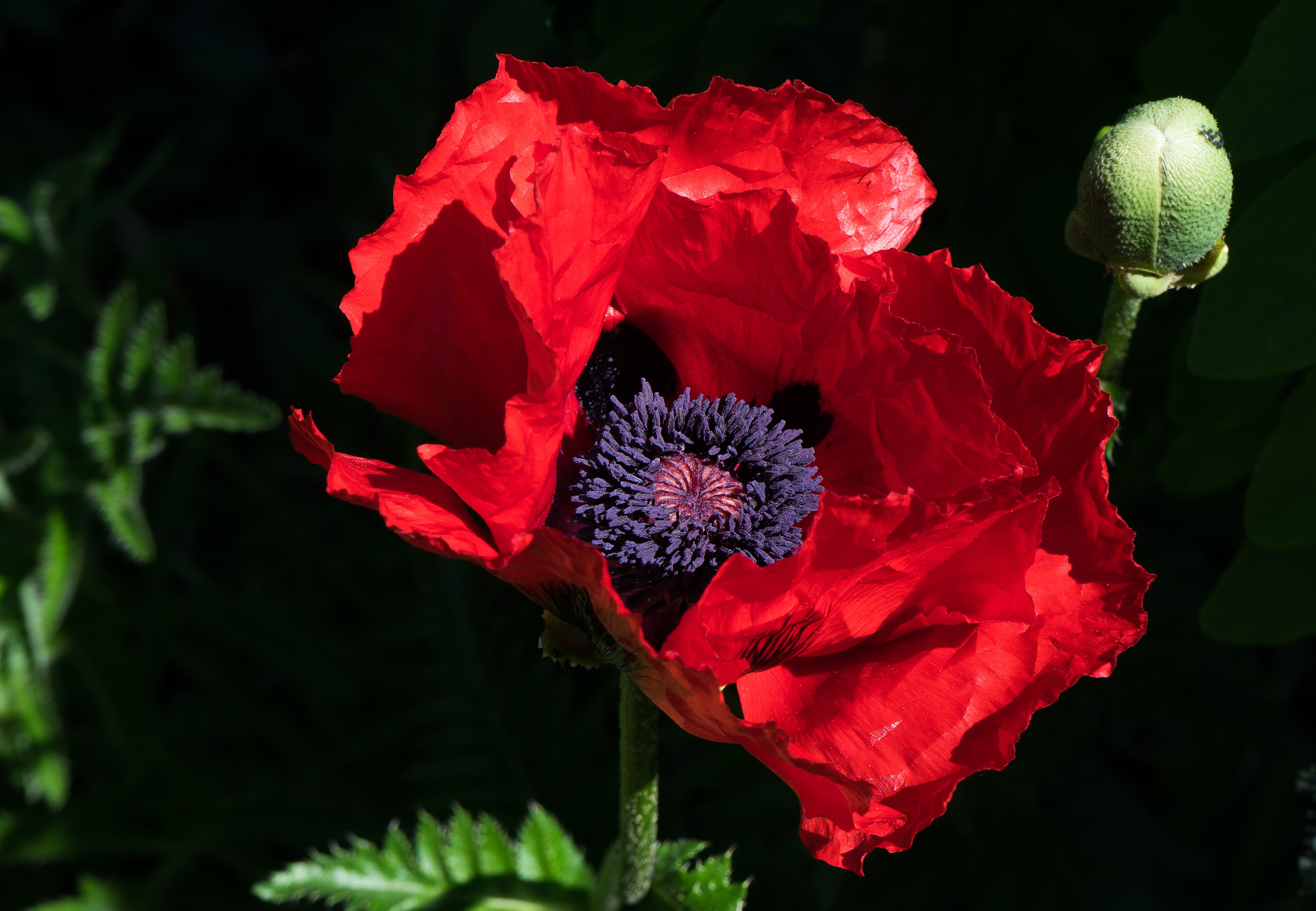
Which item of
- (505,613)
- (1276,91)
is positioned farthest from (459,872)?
(1276,91)

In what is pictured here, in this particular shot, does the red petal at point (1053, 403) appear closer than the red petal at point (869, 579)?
No

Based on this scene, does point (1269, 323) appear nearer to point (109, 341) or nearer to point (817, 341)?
point (817, 341)

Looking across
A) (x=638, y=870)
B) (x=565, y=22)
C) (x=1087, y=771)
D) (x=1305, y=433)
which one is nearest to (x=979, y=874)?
(x=1087, y=771)

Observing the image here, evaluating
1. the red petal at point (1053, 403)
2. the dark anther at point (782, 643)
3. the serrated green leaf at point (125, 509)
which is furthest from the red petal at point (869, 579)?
the serrated green leaf at point (125, 509)

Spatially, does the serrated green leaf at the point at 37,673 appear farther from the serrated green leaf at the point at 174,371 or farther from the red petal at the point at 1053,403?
the red petal at the point at 1053,403

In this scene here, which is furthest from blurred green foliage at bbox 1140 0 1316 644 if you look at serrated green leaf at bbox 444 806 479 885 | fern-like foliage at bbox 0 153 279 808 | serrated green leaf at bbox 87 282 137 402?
serrated green leaf at bbox 87 282 137 402

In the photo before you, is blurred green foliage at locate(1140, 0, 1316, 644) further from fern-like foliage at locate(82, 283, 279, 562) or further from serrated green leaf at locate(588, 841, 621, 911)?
fern-like foliage at locate(82, 283, 279, 562)

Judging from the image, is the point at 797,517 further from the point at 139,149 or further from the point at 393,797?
the point at 139,149
